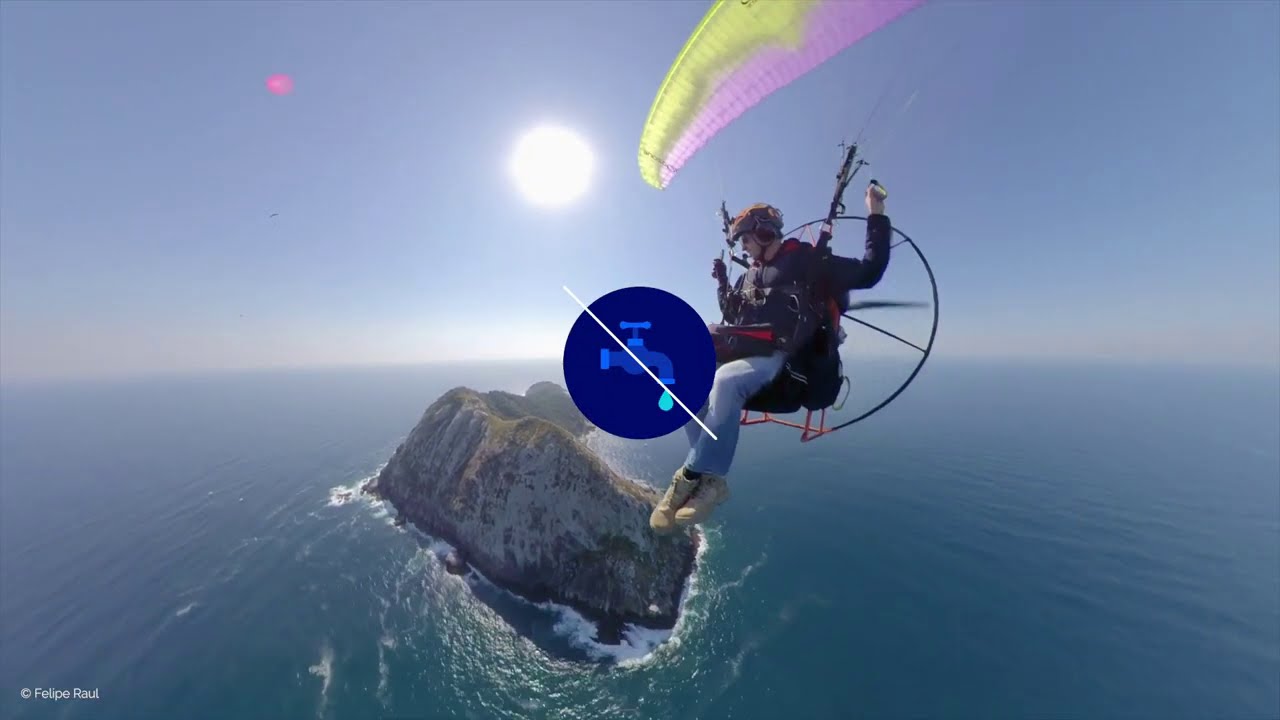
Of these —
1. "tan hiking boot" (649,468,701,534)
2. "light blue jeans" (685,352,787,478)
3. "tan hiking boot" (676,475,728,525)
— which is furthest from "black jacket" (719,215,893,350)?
"tan hiking boot" (649,468,701,534)

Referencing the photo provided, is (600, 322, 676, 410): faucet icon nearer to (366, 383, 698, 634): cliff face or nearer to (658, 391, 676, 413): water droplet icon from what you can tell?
(658, 391, 676, 413): water droplet icon

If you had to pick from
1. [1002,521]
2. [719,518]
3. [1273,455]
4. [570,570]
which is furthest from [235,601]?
[1273,455]

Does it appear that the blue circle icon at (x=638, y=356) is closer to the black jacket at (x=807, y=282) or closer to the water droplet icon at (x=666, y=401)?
the water droplet icon at (x=666, y=401)

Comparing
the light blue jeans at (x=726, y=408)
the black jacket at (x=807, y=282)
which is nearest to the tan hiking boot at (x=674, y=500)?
the light blue jeans at (x=726, y=408)

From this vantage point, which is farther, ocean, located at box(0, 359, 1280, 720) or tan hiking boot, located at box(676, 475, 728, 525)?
ocean, located at box(0, 359, 1280, 720)

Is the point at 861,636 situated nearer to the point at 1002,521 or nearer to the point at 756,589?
the point at 756,589
